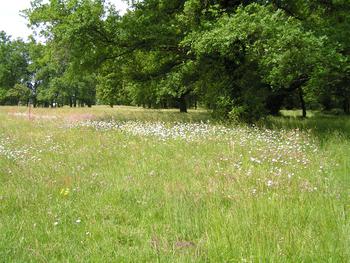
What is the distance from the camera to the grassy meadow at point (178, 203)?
12.8 ft

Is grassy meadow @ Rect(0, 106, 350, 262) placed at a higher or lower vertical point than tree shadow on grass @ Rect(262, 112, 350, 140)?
lower

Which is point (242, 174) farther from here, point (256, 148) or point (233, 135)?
point (233, 135)

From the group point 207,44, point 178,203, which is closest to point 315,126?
point 207,44

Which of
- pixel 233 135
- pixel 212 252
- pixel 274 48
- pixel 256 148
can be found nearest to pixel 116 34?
pixel 274 48

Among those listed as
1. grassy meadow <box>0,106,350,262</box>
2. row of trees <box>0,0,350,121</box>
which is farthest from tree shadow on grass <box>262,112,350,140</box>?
grassy meadow <box>0,106,350,262</box>

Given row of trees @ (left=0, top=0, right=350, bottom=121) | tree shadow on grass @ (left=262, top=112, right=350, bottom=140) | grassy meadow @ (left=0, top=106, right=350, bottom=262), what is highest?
row of trees @ (left=0, top=0, right=350, bottom=121)

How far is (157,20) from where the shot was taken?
17.6 metres

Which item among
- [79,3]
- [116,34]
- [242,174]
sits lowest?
[242,174]

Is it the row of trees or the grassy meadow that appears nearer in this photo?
the grassy meadow

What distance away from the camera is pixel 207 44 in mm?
13227

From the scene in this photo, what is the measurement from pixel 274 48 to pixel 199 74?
7.27 metres

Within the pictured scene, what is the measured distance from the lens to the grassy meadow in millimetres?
3900

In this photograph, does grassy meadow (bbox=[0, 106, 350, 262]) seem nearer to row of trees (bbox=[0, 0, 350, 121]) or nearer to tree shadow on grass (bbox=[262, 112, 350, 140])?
tree shadow on grass (bbox=[262, 112, 350, 140])

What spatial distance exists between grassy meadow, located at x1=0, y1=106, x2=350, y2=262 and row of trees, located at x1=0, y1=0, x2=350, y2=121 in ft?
15.1
